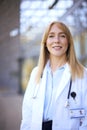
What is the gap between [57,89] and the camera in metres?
2.79

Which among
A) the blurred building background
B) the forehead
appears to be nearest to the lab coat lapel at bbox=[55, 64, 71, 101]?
the forehead

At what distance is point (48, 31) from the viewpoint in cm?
289

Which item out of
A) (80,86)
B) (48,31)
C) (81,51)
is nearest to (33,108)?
(80,86)

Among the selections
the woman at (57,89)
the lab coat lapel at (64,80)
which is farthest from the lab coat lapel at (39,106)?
the lab coat lapel at (64,80)

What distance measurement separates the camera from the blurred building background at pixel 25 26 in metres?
6.19

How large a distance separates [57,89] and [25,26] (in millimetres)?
7985

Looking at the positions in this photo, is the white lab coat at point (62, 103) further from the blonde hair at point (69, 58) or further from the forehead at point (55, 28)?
the forehead at point (55, 28)

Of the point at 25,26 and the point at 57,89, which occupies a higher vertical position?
the point at 25,26

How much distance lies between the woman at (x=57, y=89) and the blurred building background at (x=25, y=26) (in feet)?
7.74

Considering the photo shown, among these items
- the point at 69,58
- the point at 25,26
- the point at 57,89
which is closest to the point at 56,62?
the point at 69,58

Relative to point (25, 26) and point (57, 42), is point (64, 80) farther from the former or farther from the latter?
point (25, 26)

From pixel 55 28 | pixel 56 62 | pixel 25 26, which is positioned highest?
pixel 25 26

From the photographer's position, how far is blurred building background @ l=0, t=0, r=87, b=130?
619 cm

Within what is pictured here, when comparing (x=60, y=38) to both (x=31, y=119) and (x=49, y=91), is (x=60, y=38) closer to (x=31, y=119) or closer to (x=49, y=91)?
(x=49, y=91)
